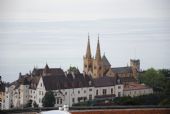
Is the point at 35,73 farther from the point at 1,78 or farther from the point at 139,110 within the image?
the point at 139,110

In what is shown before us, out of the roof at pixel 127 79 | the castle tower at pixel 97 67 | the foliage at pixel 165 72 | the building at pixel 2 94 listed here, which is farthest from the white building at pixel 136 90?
the building at pixel 2 94

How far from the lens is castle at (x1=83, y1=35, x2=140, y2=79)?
5.64 m

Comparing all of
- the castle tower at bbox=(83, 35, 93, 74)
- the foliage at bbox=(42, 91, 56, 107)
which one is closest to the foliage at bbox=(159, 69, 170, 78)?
the castle tower at bbox=(83, 35, 93, 74)

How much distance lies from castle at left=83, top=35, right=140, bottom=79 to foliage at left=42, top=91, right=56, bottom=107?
24.1 inches

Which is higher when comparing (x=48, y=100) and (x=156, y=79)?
(x=156, y=79)

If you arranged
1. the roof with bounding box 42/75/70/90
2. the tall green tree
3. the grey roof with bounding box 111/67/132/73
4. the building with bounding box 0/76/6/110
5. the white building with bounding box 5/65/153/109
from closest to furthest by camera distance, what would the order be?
1. the building with bounding box 0/76/6/110
2. the white building with bounding box 5/65/153/109
3. the roof with bounding box 42/75/70/90
4. the grey roof with bounding box 111/67/132/73
5. the tall green tree

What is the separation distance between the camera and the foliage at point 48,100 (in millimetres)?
5493

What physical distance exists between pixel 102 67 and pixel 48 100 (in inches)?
35.5

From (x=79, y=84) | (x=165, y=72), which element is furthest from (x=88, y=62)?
(x=165, y=72)

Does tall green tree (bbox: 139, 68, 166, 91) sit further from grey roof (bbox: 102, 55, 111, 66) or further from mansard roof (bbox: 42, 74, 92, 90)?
mansard roof (bbox: 42, 74, 92, 90)

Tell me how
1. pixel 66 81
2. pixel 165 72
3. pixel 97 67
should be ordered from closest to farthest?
pixel 66 81
pixel 97 67
pixel 165 72

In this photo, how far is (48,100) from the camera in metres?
5.51

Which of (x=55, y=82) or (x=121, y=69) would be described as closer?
(x=55, y=82)

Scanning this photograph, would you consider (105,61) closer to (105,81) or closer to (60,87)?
(105,81)
